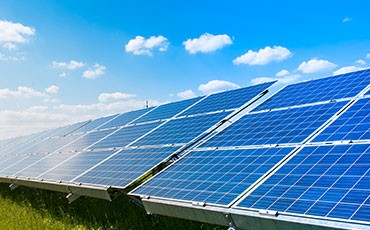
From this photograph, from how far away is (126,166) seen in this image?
11.5m

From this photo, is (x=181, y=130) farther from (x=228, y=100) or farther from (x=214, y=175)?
(x=214, y=175)

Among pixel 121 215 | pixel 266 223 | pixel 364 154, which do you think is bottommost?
pixel 121 215

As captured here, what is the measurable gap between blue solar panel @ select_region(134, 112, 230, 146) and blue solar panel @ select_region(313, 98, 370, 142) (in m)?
4.25

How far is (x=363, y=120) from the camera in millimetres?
8289

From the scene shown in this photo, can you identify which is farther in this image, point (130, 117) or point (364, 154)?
point (130, 117)

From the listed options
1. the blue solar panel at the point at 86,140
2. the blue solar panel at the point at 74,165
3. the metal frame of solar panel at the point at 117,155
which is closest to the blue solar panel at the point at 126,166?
the metal frame of solar panel at the point at 117,155

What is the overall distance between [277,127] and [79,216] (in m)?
7.43

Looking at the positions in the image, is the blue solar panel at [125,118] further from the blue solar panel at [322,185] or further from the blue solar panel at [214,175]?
the blue solar panel at [322,185]

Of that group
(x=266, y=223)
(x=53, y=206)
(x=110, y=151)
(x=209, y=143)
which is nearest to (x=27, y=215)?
(x=53, y=206)

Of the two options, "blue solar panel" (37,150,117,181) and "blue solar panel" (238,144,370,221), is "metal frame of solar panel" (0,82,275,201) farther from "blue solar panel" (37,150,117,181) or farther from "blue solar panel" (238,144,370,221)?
"blue solar panel" (238,144,370,221)

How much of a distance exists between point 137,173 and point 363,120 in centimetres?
554

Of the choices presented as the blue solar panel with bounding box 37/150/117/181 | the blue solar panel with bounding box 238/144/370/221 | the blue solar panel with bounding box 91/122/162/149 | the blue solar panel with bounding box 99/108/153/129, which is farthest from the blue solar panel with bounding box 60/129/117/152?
the blue solar panel with bounding box 238/144/370/221

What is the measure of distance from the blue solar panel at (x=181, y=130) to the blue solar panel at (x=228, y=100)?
0.63 m

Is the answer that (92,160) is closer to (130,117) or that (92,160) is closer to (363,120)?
(130,117)
